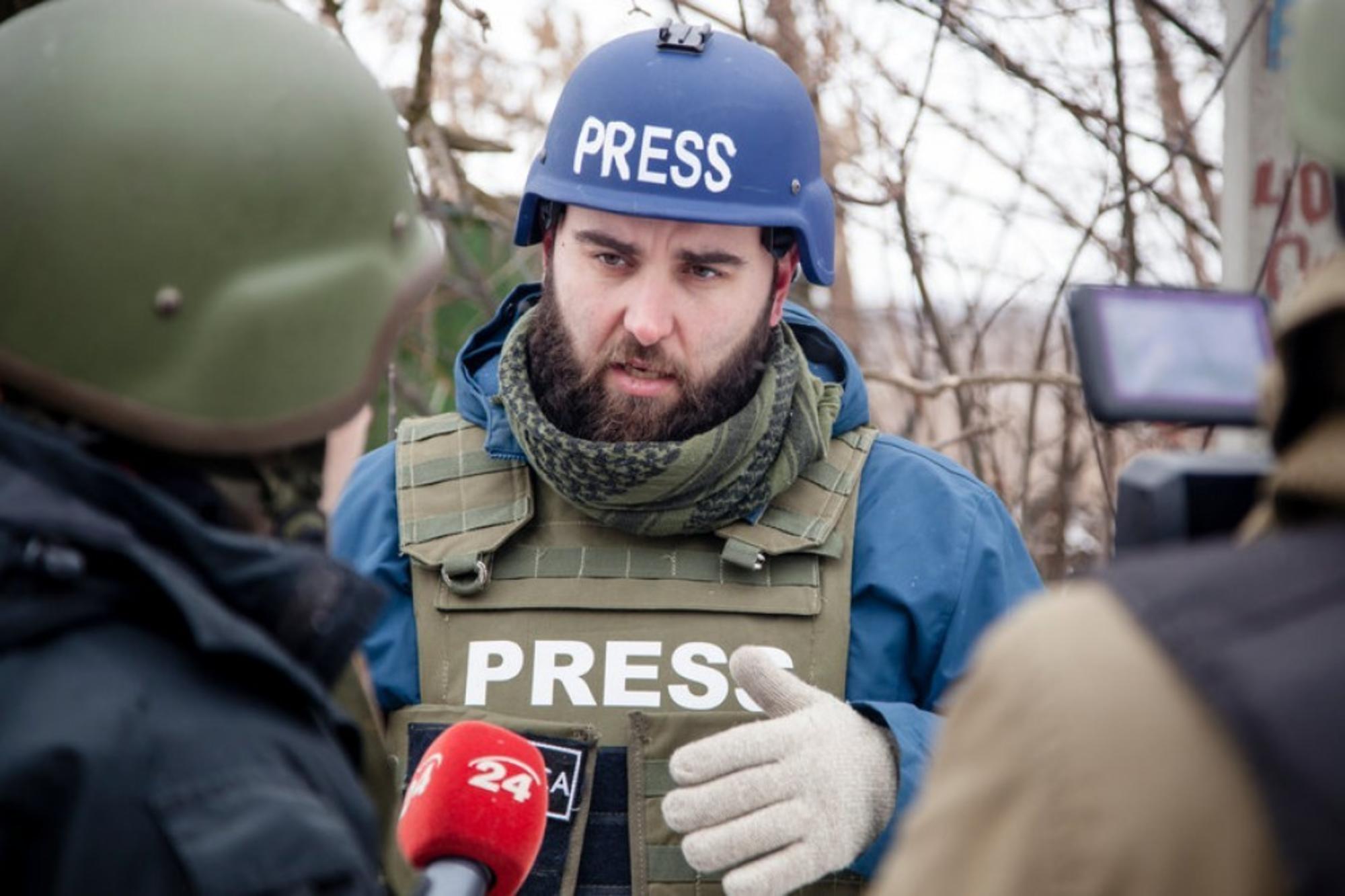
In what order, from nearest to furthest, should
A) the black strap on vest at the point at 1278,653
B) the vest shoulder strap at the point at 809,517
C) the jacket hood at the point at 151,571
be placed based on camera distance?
the black strap on vest at the point at 1278,653 < the jacket hood at the point at 151,571 < the vest shoulder strap at the point at 809,517

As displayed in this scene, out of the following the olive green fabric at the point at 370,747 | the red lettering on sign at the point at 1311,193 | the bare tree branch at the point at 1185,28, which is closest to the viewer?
the olive green fabric at the point at 370,747

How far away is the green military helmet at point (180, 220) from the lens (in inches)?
62.6

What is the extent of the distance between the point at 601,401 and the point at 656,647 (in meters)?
0.47

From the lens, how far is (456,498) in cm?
292

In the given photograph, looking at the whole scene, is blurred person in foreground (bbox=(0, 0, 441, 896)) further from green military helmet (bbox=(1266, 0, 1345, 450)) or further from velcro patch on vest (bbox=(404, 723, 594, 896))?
velcro patch on vest (bbox=(404, 723, 594, 896))

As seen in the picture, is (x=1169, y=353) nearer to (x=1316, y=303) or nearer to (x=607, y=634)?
(x=1316, y=303)

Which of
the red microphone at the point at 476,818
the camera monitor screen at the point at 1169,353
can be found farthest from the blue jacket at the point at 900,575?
the camera monitor screen at the point at 1169,353

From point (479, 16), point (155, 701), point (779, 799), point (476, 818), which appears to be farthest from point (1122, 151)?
point (155, 701)

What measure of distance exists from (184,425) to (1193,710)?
103 cm

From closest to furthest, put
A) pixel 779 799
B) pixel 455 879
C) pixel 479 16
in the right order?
pixel 455 879 < pixel 779 799 < pixel 479 16

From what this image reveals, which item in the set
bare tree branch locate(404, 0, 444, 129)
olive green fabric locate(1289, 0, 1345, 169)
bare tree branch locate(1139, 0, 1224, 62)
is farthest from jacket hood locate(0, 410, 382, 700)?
bare tree branch locate(1139, 0, 1224, 62)

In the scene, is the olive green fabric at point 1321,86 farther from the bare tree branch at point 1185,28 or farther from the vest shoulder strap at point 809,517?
the bare tree branch at point 1185,28

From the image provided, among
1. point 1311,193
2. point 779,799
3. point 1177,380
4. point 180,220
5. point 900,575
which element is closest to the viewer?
point 1177,380

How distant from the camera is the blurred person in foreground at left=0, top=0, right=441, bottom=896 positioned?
1353 mm
